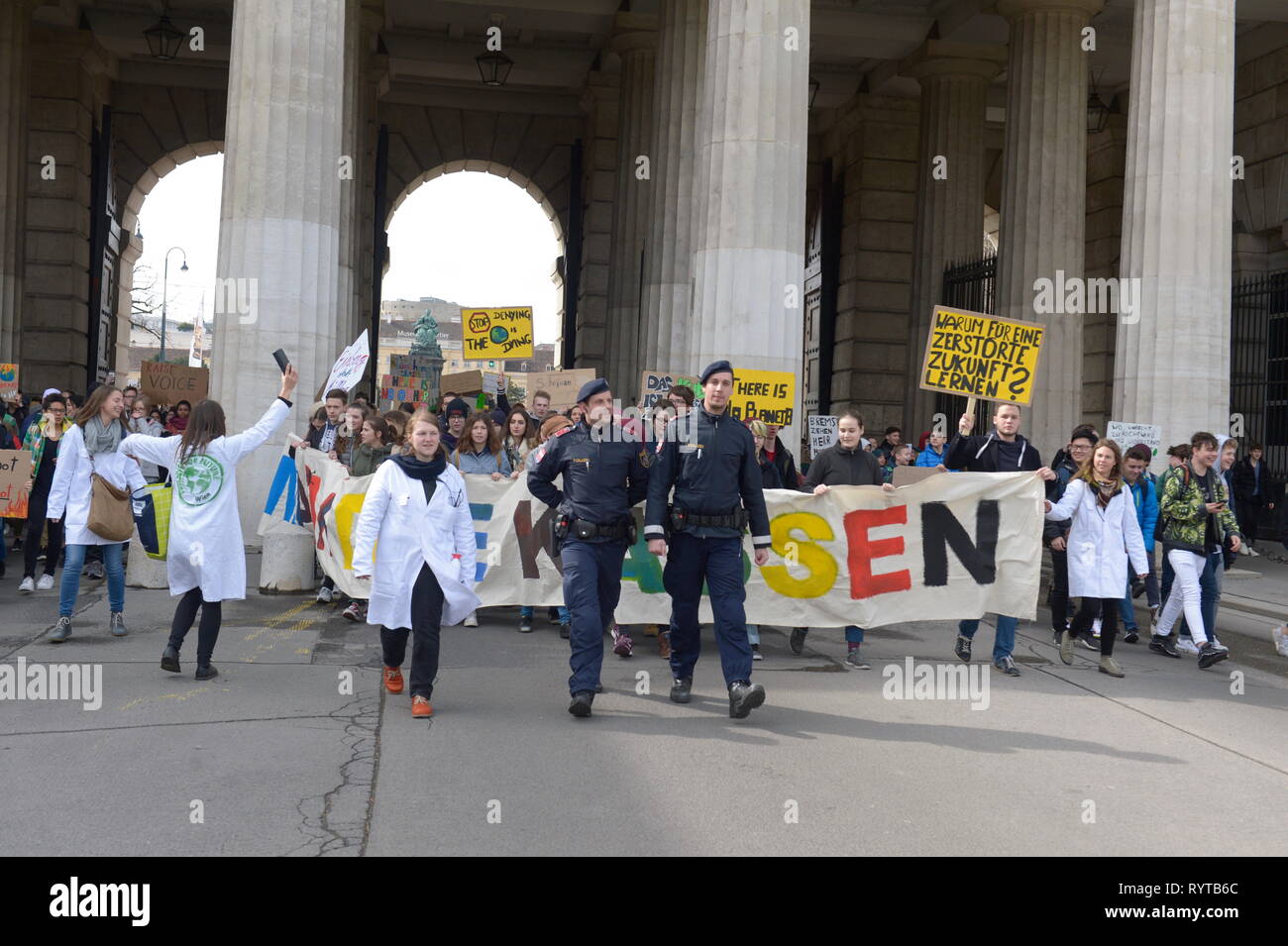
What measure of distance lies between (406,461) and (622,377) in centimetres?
1502

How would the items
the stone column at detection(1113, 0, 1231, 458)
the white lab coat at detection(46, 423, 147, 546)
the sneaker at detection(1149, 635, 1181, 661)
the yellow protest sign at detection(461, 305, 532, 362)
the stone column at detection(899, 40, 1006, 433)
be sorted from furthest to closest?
the stone column at detection(899, 40, 1006, 433), the yellow protest sign at detection(461, 305, 532, 362), the stone column at detection(1113, 0, 1231, 458), the sneaker at detection(1149, 635, 1181, 661), the white lab coat at detection(46, 423, 147, 546)

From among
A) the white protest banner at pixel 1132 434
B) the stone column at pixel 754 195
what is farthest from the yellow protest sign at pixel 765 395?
the white protest banner at pixel 1132 434

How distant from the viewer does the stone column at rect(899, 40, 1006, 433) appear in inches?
933

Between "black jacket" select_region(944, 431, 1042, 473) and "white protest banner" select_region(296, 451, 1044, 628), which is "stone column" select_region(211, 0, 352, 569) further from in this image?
"black jacket" select_region(944, 431, 1042, 473)

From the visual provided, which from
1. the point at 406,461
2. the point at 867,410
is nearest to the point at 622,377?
the point at 867,410

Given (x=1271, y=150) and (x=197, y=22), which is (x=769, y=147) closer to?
(x=1271, y=150)

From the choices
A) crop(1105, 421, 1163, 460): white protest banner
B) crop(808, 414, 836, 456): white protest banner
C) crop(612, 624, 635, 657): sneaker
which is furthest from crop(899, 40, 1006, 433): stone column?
crop(612, 624, 635, 657): sneaker

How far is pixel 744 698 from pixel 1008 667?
2912mm

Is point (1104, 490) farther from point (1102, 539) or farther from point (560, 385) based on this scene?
point (560, 385)

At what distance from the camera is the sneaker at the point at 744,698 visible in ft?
24.0

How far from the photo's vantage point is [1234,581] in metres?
14.9

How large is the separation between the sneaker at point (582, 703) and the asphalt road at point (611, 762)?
6cm

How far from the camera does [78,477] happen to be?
1003cm

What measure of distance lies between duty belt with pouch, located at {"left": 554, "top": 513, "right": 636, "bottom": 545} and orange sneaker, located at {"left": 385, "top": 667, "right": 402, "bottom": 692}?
1.26m
